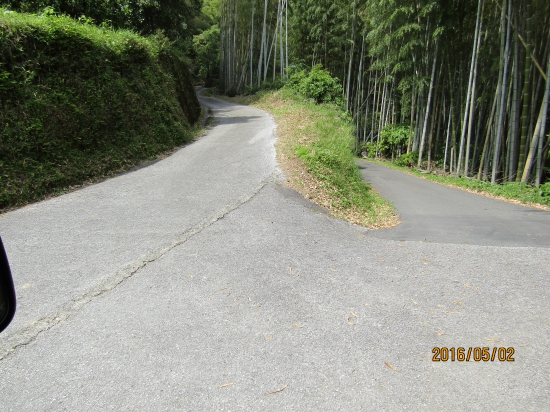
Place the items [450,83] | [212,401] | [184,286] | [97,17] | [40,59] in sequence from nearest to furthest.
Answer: [212,401] < [184,286] < [40,59] < [97,17] < [450,83]

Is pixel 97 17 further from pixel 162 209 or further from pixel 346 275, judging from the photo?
pixel 346 275

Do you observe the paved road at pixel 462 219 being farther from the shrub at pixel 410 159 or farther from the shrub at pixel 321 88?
the shrub at pixel 321 88

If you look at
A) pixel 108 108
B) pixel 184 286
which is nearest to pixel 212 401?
pixel 184 286

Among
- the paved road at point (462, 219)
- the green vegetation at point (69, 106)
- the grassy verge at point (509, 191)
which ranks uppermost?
the green vegetation at point (69, 106)

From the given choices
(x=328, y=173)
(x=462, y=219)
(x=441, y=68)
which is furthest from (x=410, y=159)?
(x=328, y=173)

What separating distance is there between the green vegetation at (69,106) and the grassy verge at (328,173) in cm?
307

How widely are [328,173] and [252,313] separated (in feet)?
15.0

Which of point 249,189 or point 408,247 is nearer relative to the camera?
point 408,247

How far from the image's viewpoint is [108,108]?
752cm

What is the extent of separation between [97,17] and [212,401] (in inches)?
494

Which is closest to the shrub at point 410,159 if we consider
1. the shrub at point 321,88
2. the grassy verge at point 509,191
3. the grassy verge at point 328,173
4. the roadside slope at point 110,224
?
the shrub at point 321,88

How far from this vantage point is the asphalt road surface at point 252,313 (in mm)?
2393

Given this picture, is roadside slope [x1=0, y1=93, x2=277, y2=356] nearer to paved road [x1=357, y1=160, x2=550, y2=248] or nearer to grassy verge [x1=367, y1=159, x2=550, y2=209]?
paved road [x1=357, y1=160, x2=550, y2=248]
